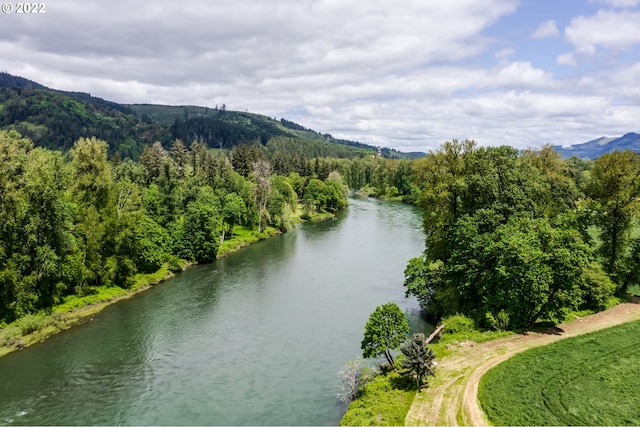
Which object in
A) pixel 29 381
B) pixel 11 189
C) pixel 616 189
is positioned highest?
pixel 616 189

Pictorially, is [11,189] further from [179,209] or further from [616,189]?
[616,189]

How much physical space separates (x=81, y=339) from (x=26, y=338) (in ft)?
15.0

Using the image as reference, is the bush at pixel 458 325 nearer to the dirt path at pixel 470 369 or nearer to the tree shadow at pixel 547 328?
the dirt path at pixel 470 369

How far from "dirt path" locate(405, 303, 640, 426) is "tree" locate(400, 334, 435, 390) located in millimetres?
913

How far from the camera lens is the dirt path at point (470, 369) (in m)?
24.2

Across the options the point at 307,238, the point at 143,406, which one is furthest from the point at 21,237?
the point at 307,238

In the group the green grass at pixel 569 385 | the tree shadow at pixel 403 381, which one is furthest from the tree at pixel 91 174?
the green grass at pixel 569 385

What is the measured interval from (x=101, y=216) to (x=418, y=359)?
41.9 meters

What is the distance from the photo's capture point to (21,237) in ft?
137

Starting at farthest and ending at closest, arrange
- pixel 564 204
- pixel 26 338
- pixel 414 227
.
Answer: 1. pixel 414 227
2. pixel 564 204
3. pixel 26 338

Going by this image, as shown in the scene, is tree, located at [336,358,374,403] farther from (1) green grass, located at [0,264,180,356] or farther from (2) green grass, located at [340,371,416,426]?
(1) green grass, located at [0,264,180,356]

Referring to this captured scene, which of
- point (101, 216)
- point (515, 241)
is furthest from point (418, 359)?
point (101, 216)

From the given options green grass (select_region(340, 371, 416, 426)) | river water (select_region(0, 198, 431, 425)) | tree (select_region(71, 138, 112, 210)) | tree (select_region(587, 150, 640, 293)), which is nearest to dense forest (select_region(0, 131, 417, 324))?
tree (select_region(71, 138, 112, 210))

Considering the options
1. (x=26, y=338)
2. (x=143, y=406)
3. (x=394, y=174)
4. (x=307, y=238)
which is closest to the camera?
(x=143, y=406)
